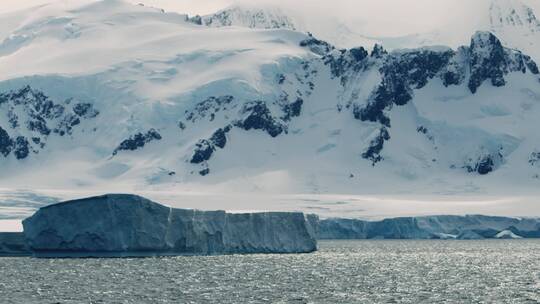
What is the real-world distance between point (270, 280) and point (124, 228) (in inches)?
1086

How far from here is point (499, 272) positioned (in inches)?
6038

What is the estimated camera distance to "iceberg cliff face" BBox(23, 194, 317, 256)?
158m

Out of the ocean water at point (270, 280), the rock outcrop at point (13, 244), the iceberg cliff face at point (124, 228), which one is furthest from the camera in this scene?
the rock outcrop at point (13, 244)

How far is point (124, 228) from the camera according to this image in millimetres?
159125

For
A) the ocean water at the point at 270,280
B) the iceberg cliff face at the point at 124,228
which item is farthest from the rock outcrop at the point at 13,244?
the iceberg cliff face at the point at 124,228

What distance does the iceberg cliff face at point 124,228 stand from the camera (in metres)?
158

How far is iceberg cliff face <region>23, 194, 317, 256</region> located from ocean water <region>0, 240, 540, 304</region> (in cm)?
209

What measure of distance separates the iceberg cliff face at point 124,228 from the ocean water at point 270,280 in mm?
2090

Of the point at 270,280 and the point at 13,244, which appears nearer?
the point at 270,280

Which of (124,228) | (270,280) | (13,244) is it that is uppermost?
(124,228)

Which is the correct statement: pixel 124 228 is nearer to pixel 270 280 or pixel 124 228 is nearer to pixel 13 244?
pixel 13 244

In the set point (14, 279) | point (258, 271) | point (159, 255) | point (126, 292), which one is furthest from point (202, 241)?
point (126, 292)

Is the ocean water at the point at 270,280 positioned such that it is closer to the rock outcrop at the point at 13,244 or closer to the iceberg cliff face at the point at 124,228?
the rock outcrop at the point at 13,244

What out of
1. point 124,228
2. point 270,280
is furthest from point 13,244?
point 270,280
